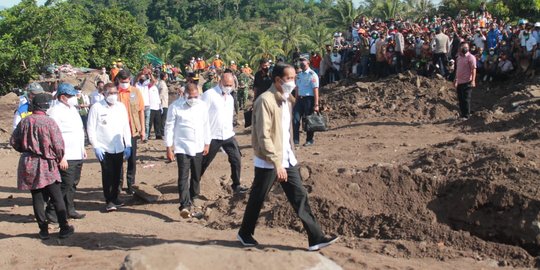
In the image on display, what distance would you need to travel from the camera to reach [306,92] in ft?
39.3

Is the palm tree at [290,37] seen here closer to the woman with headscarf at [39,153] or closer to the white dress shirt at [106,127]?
the white dress shirt at [106,127]

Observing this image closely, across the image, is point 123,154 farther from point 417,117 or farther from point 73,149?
point 417,117

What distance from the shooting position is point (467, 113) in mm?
14297

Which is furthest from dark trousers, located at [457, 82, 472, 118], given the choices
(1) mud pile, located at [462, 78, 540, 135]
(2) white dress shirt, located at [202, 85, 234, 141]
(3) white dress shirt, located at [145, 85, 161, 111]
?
(2) white dress shirt, located at [202, 85, 234, 141]

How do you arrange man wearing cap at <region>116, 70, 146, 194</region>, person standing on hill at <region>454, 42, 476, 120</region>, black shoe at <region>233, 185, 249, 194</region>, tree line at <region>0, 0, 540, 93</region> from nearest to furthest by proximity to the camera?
black shoe at <region>233, 185, 249, 194</region> < man wearing cap at <region>116, 70, 146, 194</region> < person standing on hill at <region>454, 42, 476, 120</region> < tree line at <region>0, 0, 540, 93</region>

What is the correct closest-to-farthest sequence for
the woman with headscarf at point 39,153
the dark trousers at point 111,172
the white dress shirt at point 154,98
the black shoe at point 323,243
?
the black shoe at point 323,243
the woman with headscarf at point 39,153
the dark trousers at point 111,172
the white dress shirt at point 154,98

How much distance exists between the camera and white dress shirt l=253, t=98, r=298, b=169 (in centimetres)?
585

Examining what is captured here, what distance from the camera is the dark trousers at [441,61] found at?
58.0ft

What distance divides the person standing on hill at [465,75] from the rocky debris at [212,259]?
30.7 ft

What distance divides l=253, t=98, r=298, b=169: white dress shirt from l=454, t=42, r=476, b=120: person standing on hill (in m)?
8.62

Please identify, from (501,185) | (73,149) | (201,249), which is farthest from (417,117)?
(201,249)

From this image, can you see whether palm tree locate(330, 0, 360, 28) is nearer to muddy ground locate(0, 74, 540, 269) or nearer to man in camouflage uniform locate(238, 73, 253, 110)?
man in camouflage uniform locate(238, 73, 253, 110)

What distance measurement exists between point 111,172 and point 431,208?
13.7ft

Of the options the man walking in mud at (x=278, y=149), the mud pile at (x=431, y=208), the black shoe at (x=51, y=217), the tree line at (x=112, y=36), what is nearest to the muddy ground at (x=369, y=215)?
the mud pile at (x=431, y=208)
